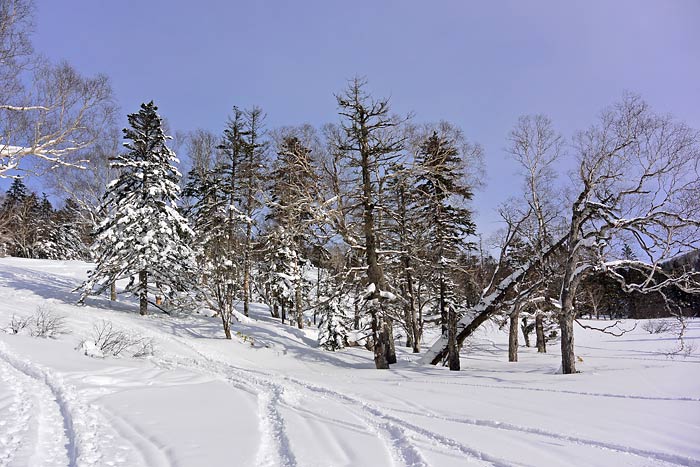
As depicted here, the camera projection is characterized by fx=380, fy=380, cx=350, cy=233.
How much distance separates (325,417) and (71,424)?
3.26 m

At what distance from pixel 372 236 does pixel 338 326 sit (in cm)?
824

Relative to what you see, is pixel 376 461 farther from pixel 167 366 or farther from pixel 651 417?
pixel 167 366

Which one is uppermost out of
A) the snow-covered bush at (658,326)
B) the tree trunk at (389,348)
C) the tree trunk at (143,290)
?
the tree trunk at (143,290)

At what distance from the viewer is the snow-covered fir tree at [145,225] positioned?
17812 millimetres

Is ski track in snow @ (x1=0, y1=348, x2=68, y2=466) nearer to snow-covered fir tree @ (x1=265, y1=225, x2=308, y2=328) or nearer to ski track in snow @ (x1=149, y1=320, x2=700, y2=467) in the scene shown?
ski track in snow @ (x1=149, y1=320, x2=700, y2=467)

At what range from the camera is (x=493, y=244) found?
13.5 metres

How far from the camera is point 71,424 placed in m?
4.77

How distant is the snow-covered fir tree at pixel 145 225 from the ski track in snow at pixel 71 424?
11.2m

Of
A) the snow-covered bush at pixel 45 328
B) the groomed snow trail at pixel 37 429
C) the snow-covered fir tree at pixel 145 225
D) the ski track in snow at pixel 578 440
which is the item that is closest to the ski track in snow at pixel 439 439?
the ski track in snow at pixel 578 440

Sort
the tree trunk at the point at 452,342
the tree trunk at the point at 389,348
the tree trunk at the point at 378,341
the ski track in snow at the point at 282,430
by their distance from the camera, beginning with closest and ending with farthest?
the ski track in snow at the point at 282,430 < the tree trunk at the point at 378,341 < the tree trunk at the point at 452,342 < the tree trunk at the point at 389,348

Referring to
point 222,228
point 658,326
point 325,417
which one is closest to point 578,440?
point 325,417

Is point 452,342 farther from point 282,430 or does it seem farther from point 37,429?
point 37,429

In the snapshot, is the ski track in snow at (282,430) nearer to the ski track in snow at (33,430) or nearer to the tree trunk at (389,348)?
the ski track in snow at (33,430)

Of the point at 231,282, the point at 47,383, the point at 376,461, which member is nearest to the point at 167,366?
the point at 47,383
